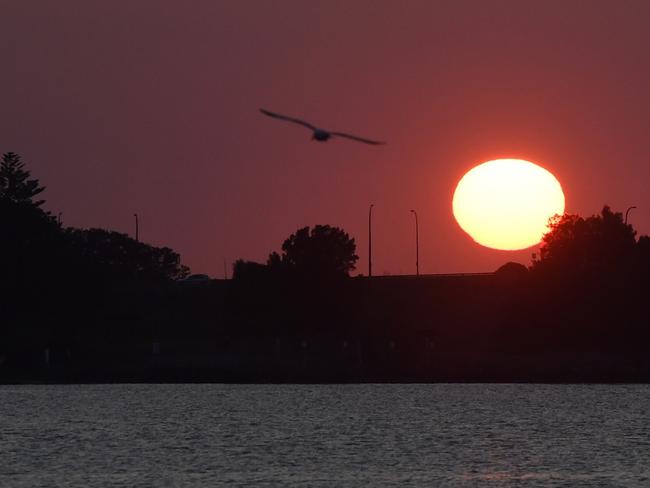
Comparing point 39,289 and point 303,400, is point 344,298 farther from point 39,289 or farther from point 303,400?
point 303,400

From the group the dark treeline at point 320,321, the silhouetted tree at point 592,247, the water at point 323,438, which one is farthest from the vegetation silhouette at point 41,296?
the silhouetted tree at point 592,247

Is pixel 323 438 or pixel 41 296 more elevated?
pixel 41 296

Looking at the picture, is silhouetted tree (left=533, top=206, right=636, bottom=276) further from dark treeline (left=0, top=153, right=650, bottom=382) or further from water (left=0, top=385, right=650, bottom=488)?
water (left=0, top=385, right=650, bottom=488)

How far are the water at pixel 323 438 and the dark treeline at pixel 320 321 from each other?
8.85 m

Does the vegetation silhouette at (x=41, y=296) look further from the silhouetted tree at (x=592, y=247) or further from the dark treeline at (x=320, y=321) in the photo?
the silhouetted tree at (x=592, y=247)

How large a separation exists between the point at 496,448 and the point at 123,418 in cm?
3407

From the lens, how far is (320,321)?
190375 millimetres

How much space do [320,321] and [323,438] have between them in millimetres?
89046

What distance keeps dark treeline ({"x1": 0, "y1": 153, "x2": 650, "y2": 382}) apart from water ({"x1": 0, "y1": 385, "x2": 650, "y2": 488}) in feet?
29.0

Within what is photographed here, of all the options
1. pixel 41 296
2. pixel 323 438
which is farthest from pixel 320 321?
pixel 323 438

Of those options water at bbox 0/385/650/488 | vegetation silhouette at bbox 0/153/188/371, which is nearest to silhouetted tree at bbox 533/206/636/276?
water at bbox 0/385/650/488

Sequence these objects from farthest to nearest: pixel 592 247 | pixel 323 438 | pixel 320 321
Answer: pixel 320 321 < pixel 592 247 < pixel 323 438

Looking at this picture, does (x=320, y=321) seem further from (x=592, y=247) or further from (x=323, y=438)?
(x=323, y=438)

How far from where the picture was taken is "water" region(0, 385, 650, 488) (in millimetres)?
78688
